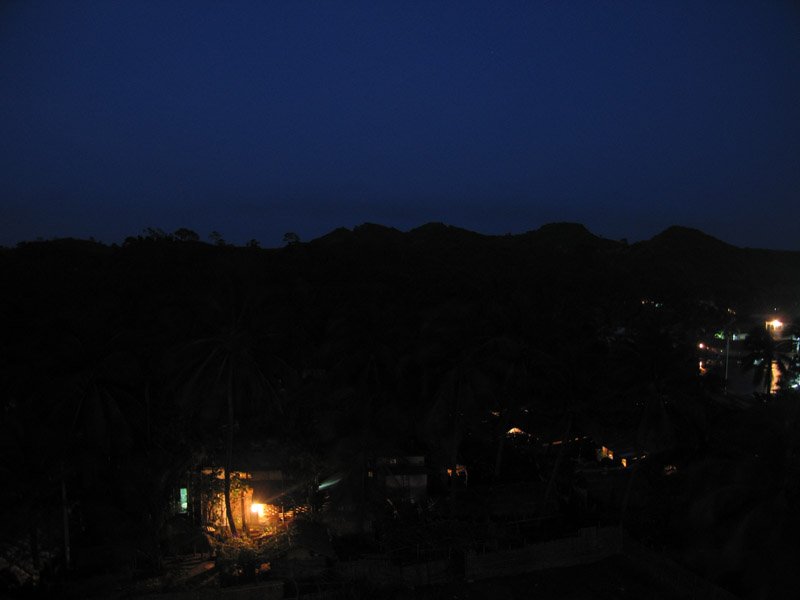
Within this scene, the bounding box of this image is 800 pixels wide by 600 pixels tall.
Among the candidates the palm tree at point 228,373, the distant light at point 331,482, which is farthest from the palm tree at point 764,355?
the palm tree at point 228,373

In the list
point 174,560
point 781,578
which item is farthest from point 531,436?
point 174,560

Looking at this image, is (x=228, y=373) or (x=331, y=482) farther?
(x=331, y=482)

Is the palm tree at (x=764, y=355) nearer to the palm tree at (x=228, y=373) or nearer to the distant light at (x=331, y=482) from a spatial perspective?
the distant light at (x=331, y=482)

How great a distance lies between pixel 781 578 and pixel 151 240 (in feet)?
129

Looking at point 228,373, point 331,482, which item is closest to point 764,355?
point 331,482

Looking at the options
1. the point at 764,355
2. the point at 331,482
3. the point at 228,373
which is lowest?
the point at 331,482

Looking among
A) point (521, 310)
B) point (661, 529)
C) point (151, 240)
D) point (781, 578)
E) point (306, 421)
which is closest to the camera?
point (781, 578)

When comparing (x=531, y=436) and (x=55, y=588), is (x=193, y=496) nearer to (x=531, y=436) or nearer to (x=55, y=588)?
(x=55, y=588)

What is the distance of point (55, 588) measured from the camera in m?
12.2

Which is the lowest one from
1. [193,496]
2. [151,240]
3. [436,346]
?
[193,496]

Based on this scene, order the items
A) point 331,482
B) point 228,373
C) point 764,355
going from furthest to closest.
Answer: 1. point 764,355
2. point 331,482
3. point 228,373

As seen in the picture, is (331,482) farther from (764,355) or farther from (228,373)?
(764,355)

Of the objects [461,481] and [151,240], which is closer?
[461,481]

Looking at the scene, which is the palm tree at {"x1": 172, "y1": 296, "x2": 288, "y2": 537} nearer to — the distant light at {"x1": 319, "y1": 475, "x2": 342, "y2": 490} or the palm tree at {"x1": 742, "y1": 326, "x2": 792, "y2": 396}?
the distant light at {"x1": 319, "y1": 475, "x2": 342, "y2": 490}
